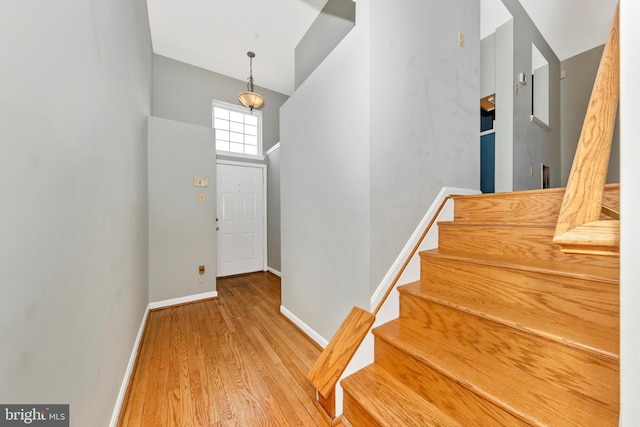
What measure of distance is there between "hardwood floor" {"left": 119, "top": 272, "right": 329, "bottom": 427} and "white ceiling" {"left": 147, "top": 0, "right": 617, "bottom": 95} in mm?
3447

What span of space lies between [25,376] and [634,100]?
59.4 inches

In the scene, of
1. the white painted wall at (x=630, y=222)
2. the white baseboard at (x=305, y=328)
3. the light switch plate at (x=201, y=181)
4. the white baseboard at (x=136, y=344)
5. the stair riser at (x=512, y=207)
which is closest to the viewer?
the white painted wall at (x=630, y=222)

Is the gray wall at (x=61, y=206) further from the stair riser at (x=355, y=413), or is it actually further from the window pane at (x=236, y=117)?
the window pane at (x=236, y=117)

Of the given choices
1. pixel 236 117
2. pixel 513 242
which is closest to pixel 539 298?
pixel 513 242

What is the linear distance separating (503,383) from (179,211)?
10.2 feet

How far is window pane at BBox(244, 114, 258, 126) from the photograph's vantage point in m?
4.41

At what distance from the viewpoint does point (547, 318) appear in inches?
40.1

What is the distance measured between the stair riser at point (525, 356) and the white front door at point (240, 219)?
3.35m

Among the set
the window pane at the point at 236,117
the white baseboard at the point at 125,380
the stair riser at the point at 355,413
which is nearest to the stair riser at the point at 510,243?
the stair riser at the point at 355,413

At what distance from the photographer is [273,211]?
415 cm

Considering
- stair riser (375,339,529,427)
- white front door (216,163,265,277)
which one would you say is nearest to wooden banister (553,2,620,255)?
stair riser (375,339,529,427)

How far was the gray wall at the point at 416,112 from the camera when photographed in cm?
144

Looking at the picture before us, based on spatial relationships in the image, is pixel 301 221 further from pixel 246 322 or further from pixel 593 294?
pixel 593 294

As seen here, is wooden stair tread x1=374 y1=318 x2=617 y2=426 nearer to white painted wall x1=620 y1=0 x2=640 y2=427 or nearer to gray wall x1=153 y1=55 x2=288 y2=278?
white painted wall x1=620 y1=0 x2=640 y2=427
